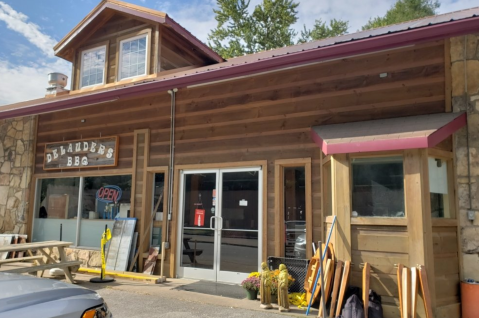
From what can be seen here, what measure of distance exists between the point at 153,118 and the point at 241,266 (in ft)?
12.2

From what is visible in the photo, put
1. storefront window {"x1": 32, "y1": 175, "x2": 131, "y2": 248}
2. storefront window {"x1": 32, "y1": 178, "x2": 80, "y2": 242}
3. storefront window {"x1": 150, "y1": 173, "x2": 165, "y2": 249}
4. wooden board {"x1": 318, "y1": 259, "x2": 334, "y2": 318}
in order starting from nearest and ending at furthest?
wooden board {"x1": 318, "y1": 259, "x2": 334, "y2": 318}, storefront window {"x1": 150, "y1": 173, "x2": 165, "y2": 249}, storefront window {"x1": 32, "y1": 175, "x2": 131, "y2": 248}, storefront window {"x1": 32, "y1": 178, "x2": 80, "y2": 242}

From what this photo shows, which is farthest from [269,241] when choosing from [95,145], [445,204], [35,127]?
[35,127]

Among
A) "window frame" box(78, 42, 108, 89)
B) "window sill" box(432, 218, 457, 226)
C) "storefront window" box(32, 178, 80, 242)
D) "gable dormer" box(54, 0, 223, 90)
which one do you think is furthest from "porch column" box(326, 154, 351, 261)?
"window frame" box(78, 42, 108, 89)

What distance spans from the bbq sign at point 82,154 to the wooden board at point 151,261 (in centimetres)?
224

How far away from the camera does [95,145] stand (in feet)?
29.6

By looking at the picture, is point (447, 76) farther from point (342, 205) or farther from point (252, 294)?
point (252, 294)

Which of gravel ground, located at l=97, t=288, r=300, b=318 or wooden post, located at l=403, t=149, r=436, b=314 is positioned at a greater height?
wooden post, located at l=403, t=149, r=436, b=314

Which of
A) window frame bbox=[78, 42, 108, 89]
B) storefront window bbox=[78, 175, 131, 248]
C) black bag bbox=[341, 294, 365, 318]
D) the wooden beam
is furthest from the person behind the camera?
window frame bbox=[78, 42, 108, 89]

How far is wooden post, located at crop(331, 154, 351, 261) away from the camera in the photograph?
17.0 feet

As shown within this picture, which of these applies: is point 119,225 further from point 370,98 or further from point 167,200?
point 370,98

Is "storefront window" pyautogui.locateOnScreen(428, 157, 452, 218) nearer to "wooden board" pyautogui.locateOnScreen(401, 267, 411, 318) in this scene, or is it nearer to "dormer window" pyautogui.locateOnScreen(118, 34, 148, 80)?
"wooden board" pyautogui.locateOnScreen(401, 267, 411, 318)

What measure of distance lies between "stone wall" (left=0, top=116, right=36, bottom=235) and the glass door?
16.7 feet

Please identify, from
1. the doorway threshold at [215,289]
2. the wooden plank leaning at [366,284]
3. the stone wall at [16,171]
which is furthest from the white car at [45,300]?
the stone wall at [16,171]

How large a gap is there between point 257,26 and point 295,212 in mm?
19680
